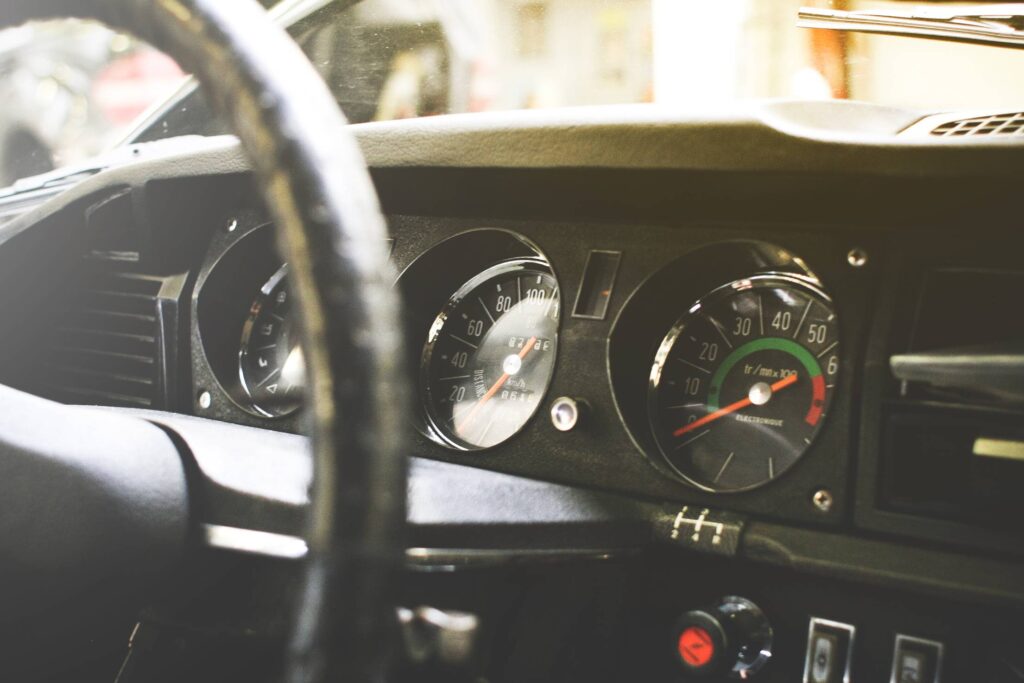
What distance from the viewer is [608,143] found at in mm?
1521

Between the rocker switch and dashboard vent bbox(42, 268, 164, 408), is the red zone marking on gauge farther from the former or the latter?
dashboard vent bbox(42, 268, 164, 408)

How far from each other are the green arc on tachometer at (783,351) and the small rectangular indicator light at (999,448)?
0.83 feet

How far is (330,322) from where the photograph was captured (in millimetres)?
602

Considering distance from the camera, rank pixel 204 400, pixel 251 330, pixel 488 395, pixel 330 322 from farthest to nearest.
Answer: pixel 251 330 < pixel 204 400 < pixel 488 395 < pixel 330 322

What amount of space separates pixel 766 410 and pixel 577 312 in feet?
1.15

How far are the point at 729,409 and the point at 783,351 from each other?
0.44 ft

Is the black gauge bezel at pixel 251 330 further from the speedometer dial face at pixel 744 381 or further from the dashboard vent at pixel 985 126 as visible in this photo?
the dashboard vent at pixel 985 126

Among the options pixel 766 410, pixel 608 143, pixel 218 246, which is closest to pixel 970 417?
pixel 766 410

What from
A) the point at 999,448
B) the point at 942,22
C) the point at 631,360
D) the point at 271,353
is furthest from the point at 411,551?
the point at 942,22

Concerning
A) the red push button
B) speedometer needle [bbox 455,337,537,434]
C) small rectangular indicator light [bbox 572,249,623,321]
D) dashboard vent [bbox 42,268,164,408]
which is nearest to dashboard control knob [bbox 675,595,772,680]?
the red push button

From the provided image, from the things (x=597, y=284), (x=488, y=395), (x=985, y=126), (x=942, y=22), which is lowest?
(x=488, y=395)

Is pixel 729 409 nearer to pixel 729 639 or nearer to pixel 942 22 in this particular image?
A: pixel 729 639

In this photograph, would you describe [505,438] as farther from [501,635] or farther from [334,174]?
[334,174]

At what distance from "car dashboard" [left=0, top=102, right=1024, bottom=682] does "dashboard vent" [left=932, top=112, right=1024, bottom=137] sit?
0.01 metres
